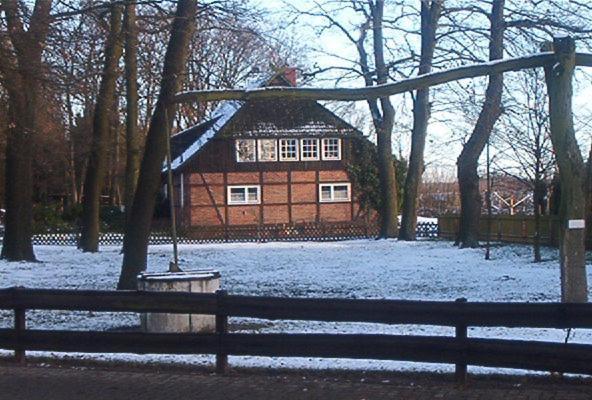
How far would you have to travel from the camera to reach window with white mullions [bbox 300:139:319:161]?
55.8 m

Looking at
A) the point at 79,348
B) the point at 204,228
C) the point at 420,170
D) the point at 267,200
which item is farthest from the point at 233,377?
the point at 267,200

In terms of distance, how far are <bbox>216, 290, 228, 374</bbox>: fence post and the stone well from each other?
1807 millimetres

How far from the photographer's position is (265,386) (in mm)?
9891

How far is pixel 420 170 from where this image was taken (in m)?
43.9

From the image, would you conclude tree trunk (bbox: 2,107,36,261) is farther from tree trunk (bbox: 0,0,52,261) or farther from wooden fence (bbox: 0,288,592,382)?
wooden fence (bbox: 0,288,592,382)

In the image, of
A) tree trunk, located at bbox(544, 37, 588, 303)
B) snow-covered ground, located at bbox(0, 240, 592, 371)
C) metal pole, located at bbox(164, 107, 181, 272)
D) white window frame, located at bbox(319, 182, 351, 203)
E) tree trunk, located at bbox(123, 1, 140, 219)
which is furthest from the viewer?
white window frame, located at bbox(319, 182, 351, 203)

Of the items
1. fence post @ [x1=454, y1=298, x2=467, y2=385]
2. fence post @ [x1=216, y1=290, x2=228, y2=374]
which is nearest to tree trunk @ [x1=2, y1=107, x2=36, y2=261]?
fence post @ [x1=216, y1=290, x2=228, y2=374]

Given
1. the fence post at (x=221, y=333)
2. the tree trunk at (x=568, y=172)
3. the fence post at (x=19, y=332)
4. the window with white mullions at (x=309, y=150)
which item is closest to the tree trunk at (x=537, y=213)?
the tree trunk at (x=568, y=172)

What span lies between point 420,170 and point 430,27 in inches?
398

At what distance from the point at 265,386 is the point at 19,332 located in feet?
11.4

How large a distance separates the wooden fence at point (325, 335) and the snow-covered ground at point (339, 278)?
510mm

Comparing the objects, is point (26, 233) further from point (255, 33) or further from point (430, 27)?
point (430, 27)

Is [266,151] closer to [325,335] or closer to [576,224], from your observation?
[576,224]

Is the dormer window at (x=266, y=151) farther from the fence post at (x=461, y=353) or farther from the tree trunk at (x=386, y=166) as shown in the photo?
the fence post at (x=461, y=353)
